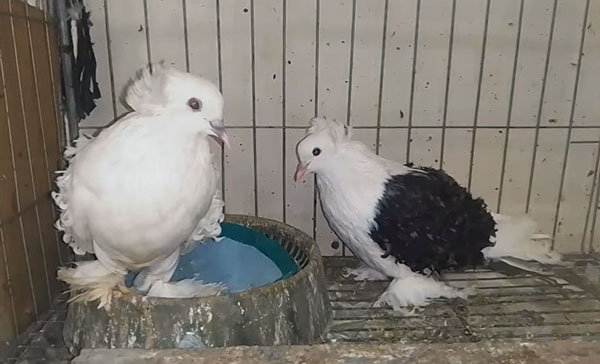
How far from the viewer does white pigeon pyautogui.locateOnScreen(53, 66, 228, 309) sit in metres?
0.93

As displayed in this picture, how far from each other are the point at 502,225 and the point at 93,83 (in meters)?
1.02

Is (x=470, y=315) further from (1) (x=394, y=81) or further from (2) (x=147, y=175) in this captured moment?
(2) (x=147, y=175)

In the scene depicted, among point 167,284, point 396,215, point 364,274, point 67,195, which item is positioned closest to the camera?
point 67,195

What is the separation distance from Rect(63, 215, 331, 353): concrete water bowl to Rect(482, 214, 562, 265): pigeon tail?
56cm

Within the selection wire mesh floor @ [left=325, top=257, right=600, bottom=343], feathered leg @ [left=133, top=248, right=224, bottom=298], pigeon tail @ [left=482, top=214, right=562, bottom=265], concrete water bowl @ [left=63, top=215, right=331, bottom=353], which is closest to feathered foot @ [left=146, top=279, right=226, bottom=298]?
feathered leg @ [left=133, top=248, right=224, bottom=298]

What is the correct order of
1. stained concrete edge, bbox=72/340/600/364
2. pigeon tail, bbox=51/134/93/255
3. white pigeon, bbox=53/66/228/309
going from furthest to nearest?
pigeon tail, bbox=51/134/93/255
white pigeon, bbox=53/66/228/309
stained concrete edge, bbox=72/340/600/364

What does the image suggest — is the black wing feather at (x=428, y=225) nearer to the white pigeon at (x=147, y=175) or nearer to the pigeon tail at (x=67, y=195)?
the white pigeon at (x=147, y=175)

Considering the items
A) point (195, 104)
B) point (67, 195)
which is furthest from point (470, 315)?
point (67, 195)

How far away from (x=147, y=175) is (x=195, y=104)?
0.14 meters

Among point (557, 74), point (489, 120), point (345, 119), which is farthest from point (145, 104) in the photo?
point (557, 74)

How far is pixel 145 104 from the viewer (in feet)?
3.25

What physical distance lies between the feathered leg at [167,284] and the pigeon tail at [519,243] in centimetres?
66

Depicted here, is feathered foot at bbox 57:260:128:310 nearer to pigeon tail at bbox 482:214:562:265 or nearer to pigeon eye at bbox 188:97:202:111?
pigeon eye at bbox 188:97:202:111

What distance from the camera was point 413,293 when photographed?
1252 mm
